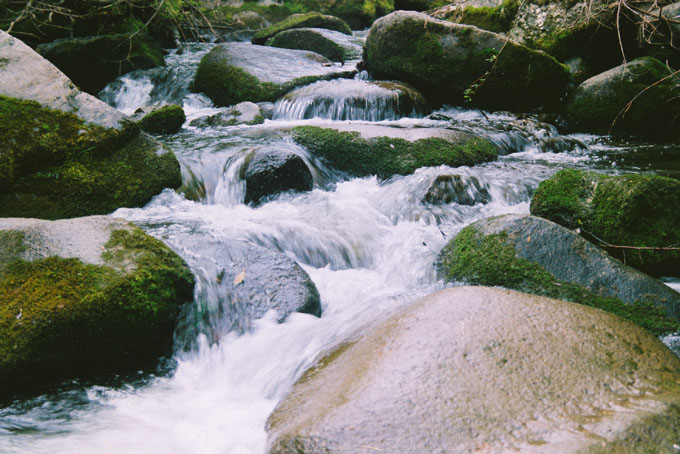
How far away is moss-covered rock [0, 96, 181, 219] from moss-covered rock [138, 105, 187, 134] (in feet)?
8.85

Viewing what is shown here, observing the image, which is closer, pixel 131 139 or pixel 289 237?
pixel 289 237

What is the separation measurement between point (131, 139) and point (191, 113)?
14.8 ft

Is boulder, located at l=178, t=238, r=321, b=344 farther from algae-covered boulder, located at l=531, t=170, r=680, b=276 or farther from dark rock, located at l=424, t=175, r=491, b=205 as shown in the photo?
algae-covered boulder, located at l=531, t=170, r=680, b=276

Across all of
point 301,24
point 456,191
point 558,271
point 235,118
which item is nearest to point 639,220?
point 558,271

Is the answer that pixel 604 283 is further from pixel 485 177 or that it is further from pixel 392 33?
pixel 392 33

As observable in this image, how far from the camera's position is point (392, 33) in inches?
370

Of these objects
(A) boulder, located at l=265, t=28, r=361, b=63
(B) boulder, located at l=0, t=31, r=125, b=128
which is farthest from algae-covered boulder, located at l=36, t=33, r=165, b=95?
(B) boulder, located at l=0, t=31, r=125, b=128

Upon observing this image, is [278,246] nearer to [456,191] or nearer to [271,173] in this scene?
[271,173]

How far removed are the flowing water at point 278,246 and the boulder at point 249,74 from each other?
583mm

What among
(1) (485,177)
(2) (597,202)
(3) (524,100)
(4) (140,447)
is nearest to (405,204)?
(1) (485,177)

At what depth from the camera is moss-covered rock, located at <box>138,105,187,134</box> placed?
7547 mm

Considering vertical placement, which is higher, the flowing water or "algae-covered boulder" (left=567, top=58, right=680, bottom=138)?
"algae-covered boulder" (left=567, top=58, right=680, bottom=138)

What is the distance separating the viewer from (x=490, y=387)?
1906 mm

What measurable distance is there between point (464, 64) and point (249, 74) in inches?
167
